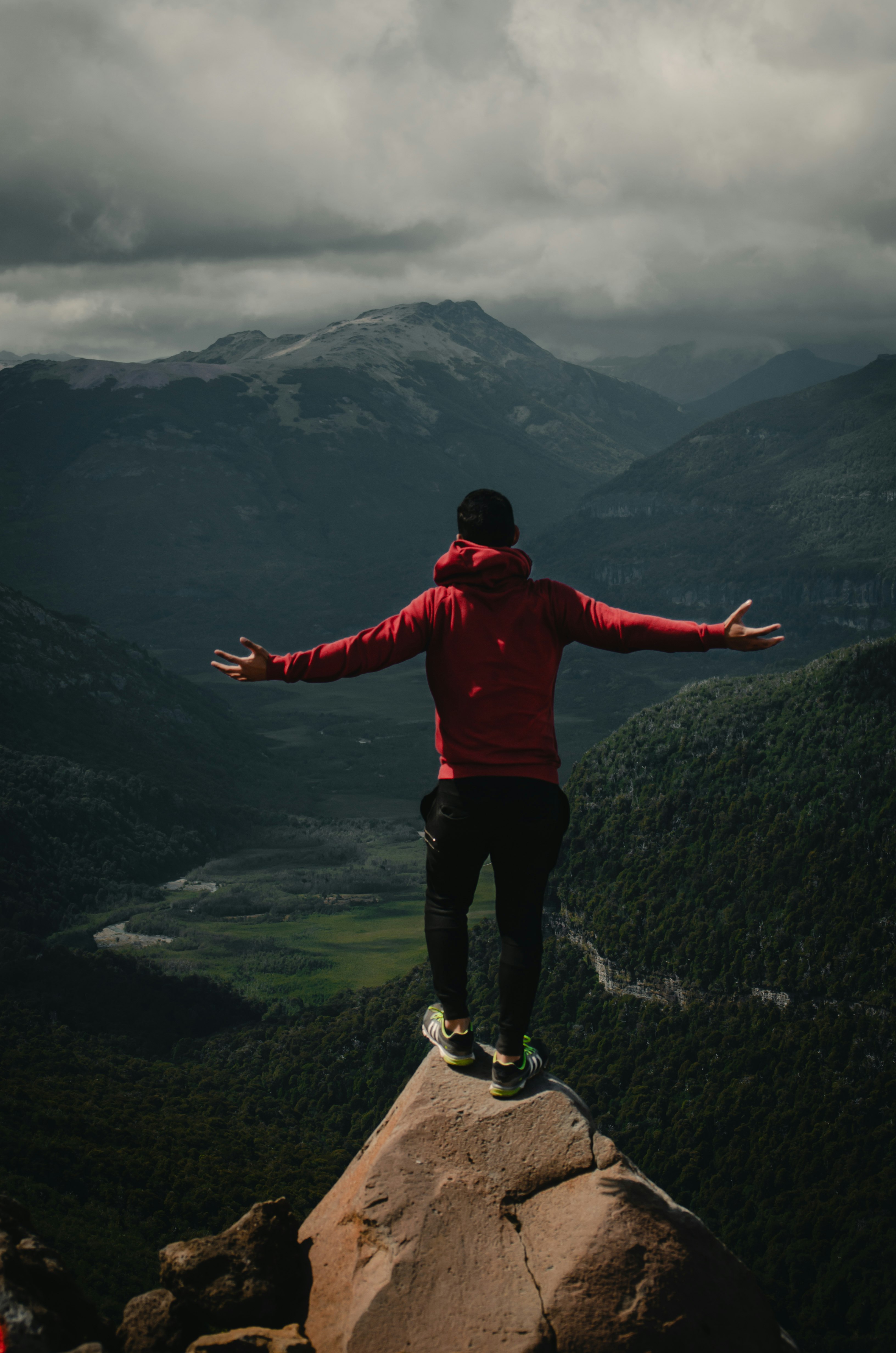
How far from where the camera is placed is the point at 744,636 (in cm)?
805

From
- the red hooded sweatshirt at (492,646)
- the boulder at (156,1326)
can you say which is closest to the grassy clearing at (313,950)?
the boulder at (156,1326)

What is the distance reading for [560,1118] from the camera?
8.82 metres

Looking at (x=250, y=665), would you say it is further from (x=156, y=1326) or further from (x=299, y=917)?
(x=299, y=917)

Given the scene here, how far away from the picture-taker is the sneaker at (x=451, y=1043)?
30.3ft

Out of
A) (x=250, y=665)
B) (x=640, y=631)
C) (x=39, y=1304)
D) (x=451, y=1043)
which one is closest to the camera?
(x=39, y=1304)

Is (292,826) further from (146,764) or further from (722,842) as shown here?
(722,842)

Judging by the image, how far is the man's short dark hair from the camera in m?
8.41

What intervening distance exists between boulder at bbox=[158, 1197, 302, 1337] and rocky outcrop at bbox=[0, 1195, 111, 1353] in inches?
30.2

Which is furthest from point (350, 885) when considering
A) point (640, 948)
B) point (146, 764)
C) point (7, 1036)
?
point (7, 1036)

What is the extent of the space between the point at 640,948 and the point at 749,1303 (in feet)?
186

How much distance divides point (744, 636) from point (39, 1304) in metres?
7.44

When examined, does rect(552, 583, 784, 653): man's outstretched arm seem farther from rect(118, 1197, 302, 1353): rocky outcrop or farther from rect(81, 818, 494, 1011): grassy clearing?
rect(81, 818, 494, 1011): grassy clearing

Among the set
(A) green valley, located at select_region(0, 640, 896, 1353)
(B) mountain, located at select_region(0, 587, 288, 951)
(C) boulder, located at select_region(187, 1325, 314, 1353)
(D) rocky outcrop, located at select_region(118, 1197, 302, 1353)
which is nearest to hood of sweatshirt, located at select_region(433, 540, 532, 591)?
(D) rocky outcrop, located at select_region(118, 1197, 302, 1353)

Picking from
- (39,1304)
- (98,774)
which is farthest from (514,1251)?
(98,774)
